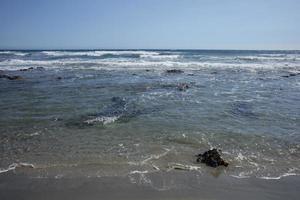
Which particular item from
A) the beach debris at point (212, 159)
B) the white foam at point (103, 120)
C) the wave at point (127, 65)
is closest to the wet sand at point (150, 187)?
the beach debris at point (212, 159)

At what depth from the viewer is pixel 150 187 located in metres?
6.12

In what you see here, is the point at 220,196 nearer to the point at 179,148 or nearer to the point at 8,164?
the point at 179,148

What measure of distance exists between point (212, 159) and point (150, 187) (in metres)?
1.83

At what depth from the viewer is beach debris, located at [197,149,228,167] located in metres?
7.21

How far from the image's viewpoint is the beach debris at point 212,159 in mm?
7207

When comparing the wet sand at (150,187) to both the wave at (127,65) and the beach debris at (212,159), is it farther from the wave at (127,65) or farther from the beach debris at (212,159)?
the wave at (127,65)

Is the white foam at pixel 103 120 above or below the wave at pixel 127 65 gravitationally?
below

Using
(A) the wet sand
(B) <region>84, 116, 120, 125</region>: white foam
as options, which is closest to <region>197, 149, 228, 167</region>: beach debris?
(A) the wet sand

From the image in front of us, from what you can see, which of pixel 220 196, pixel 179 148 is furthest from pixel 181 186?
pixel 179 148

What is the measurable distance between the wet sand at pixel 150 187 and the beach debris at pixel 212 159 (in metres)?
0.53

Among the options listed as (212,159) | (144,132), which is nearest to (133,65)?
(144,132)

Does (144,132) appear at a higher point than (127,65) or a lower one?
lower

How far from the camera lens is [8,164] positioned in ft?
23.7

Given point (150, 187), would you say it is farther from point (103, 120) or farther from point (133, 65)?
point (133, 65)
